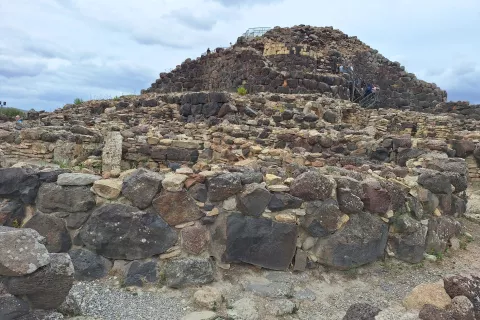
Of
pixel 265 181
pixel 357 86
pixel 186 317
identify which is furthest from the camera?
pixel 357 86

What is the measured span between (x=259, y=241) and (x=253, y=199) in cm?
43

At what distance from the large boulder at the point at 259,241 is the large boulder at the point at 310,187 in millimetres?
349

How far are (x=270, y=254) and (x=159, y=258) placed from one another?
1.11 meters

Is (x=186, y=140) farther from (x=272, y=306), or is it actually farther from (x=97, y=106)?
(x=97, y=106)

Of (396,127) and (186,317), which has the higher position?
(396,127)

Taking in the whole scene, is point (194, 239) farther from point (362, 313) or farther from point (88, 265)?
point (362, 313)

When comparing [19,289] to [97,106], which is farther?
[97,106]

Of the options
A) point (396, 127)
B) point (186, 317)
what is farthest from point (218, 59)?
point (186, 317)

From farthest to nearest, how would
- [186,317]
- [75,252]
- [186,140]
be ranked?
[186,140] → [75,252] → [186,317]

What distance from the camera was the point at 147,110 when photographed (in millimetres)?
15312

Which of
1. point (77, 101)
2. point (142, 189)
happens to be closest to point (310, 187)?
point (142, 189)

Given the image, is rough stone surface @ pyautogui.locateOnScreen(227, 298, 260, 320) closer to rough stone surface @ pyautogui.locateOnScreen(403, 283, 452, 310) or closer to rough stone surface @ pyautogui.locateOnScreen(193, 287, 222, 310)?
rough stone surface @ pyautogui.locateOnScreen(193, 287, 222, 310)

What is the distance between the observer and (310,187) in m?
4.19

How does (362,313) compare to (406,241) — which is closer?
(362,313)
